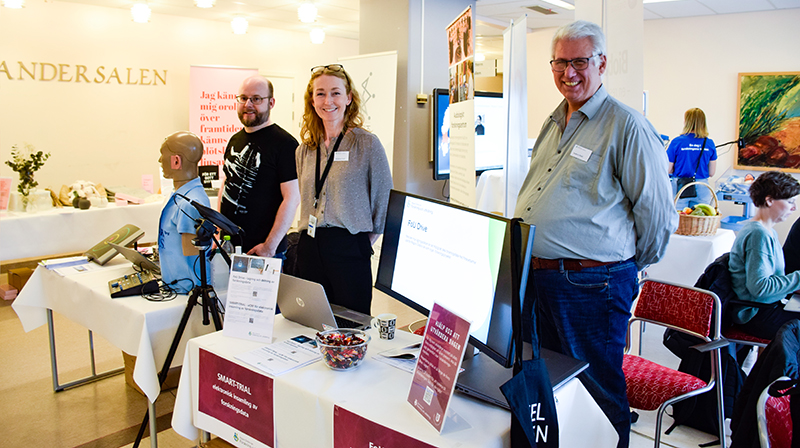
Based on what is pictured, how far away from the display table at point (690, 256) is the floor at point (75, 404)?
499mm

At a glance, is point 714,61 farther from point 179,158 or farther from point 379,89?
point 179,158

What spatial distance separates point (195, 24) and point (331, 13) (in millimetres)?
1741

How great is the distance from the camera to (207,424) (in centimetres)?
150

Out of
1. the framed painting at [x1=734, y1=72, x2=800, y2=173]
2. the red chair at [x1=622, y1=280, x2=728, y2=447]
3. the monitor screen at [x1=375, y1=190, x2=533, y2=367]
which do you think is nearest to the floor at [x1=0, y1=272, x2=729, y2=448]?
the red chair at [x1=622, y1=280, x2=728, y2=447]

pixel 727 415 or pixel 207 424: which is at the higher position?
pixel 207 424

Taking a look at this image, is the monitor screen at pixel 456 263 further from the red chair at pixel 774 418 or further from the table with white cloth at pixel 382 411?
the red chair at pixel 774 418

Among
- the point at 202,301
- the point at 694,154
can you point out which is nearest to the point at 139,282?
the point at 202,301

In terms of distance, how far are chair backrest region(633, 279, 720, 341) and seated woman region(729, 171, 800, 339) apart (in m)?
0.57

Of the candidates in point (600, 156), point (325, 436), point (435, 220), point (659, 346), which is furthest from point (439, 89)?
point (325, 436)

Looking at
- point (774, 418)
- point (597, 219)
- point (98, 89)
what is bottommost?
point (774, 418)

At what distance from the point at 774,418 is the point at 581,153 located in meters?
0.88

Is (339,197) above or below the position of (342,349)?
above

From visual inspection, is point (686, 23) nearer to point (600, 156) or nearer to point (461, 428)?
point (600, 156)

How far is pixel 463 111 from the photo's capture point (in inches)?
101
